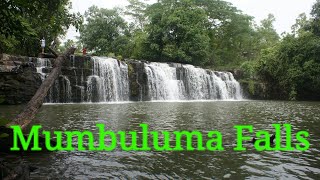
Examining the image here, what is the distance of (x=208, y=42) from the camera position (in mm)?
39875

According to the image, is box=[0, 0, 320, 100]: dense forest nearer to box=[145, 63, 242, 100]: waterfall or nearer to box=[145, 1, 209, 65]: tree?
box=[145, 1, 209, 65]: tree

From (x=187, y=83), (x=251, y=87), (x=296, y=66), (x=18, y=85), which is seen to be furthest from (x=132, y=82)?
(x=296, y=66)

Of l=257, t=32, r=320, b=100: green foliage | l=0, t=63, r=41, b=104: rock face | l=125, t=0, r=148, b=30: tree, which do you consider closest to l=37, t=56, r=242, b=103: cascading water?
l=0, t=63, r=41, b=104: rock face

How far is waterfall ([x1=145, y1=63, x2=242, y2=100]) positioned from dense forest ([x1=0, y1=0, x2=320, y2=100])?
4.32m

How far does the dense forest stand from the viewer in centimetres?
3147

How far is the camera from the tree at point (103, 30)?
40500 mm

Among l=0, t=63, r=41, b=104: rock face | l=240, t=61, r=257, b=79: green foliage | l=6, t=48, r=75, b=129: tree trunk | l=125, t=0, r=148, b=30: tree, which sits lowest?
l=6, t=48, r=75, b=129: tree trunk

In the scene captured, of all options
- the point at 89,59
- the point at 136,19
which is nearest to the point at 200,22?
the point at 136,19

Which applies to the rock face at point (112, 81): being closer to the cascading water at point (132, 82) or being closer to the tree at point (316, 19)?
the cascading water at point (132, 82)

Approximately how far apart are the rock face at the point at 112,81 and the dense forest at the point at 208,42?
9.57ft

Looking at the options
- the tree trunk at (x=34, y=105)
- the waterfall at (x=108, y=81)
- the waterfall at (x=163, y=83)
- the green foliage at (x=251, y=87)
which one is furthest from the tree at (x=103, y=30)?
the tree trunk at (x=34, y=105)

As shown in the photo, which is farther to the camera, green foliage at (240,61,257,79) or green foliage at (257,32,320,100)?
green foliage at (240,61,257,79)

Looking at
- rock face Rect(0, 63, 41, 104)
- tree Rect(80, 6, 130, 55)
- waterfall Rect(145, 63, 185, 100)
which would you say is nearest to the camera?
rock face Rect(0, 63, 41, 104)

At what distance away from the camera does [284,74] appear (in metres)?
33.3
